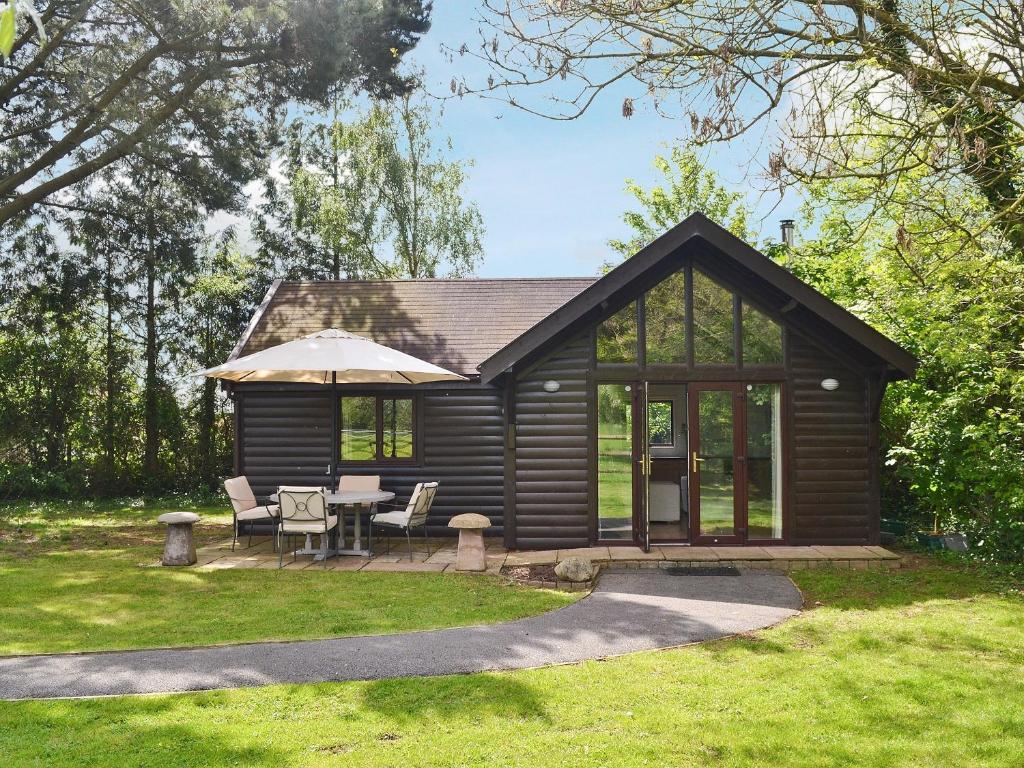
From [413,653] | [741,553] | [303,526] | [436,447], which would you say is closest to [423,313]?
[436,447]

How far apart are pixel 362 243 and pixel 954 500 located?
17.2m

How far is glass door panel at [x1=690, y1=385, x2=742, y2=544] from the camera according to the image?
32.9 feet

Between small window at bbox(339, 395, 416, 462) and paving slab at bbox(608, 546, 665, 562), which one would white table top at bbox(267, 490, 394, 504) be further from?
paving slab at bbox(608, 546, 665, 562)

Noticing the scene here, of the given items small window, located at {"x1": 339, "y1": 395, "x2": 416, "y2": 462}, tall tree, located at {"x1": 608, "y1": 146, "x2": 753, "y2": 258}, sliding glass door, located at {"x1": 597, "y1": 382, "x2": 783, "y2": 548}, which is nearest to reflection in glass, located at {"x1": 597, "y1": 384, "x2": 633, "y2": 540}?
sliding glass door, located at {"x1": 597, "y1": 382, "x2": 783, "y2": 548}

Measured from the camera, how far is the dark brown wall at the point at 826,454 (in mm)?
10070

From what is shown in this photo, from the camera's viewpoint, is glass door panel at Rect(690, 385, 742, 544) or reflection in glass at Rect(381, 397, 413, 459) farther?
reflection in glass at Rect(381, 397, 413, 459)

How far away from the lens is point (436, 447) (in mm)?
12133

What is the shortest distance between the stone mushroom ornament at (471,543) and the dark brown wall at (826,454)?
392 cm

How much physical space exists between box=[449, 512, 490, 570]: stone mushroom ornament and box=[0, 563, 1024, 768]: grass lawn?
3598 mm

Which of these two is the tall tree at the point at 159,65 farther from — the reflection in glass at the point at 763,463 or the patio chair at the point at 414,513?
the reflection in glass at the point at 763,463

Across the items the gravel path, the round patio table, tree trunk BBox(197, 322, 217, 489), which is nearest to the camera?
the gravel path

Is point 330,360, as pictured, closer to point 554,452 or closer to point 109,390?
point 554,452

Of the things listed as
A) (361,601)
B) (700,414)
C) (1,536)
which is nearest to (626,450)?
(700,414)

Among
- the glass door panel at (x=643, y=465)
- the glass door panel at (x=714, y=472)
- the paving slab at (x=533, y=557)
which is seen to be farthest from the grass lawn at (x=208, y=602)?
the glass door panel at (x=714, y=472)
